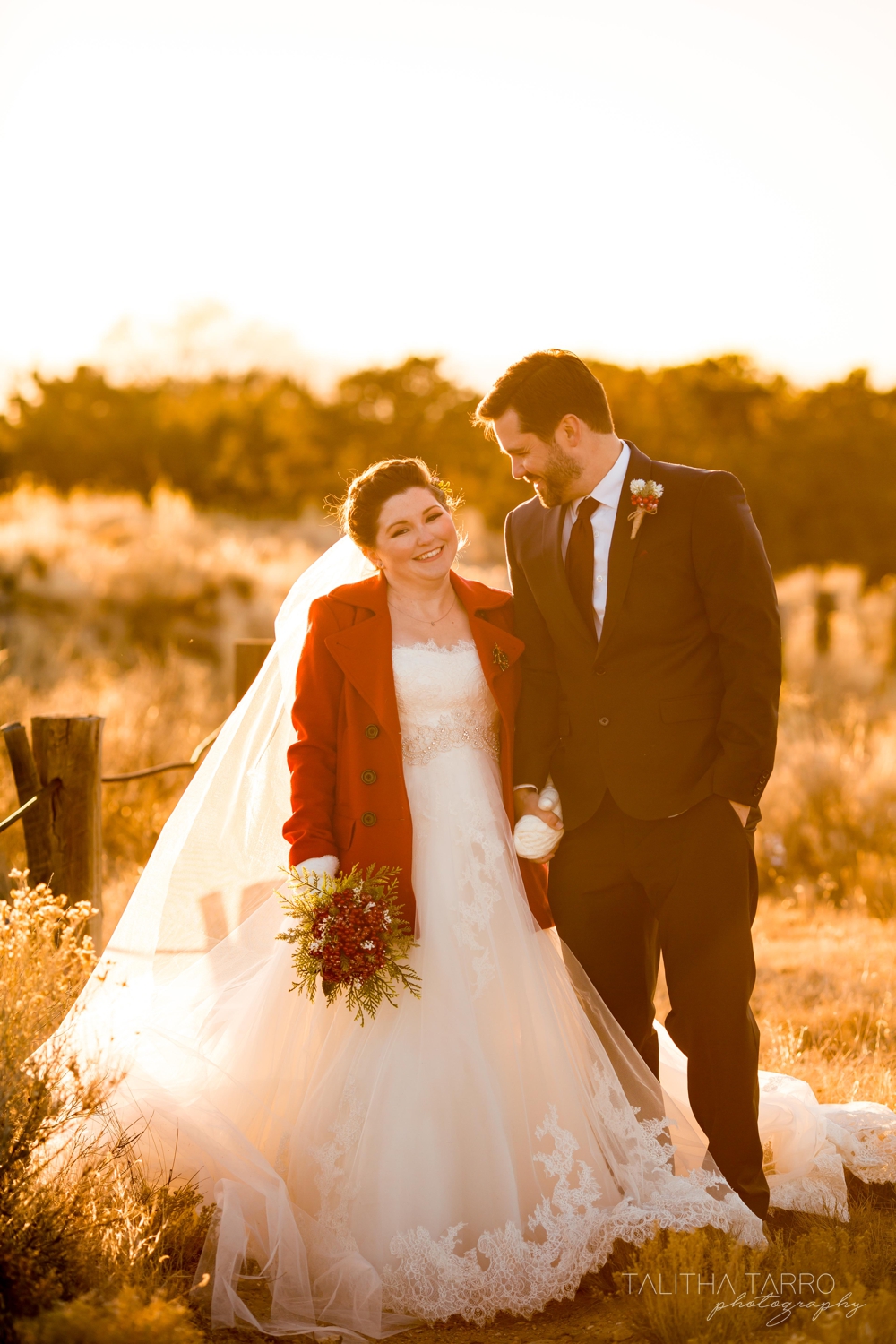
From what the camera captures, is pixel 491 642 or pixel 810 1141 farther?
pixel 810 1141

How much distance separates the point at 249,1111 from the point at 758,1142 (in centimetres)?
154

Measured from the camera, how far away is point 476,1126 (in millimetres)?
3365

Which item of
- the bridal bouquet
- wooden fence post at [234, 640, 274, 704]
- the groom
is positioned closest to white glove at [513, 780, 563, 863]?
the groom

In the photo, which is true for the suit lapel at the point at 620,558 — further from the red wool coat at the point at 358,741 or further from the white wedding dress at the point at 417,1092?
the white wedding dress at the point at 417,1092

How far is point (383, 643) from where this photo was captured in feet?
12.1

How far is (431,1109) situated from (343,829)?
863mm

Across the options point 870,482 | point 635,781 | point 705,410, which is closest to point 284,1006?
point 635,781

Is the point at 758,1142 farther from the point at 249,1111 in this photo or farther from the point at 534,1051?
the point at 249,1111

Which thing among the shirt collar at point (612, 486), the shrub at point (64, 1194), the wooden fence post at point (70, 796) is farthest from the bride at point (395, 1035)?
the wooden fence post at point (70, 796)

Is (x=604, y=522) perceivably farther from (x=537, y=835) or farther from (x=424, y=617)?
(x=537, y=835)

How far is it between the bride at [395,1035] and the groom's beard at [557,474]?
1.10 feet

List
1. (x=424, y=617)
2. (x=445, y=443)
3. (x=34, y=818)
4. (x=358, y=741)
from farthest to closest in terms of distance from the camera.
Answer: (x=445, y=443) < (x=34, y=818) < (x=424, y=617) < (x=358, y=741)

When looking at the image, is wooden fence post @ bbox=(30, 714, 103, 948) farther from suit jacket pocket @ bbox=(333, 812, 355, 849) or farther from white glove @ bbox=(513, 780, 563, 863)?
white glove @ bbox=(513, 780, 563, 863)

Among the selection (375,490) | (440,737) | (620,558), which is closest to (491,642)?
(440,737)
